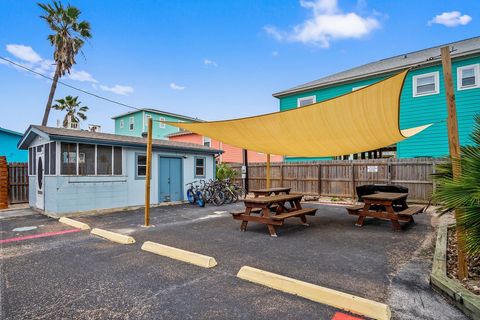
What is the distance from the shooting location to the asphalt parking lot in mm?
2537

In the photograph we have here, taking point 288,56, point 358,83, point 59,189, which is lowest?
point 59,189

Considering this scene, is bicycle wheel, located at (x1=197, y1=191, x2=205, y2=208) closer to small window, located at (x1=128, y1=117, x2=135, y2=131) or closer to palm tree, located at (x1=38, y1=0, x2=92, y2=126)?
palm tree, located at (x1=38, y1=0, x2=92, y2=126)

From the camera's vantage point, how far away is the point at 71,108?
21594 millimetres

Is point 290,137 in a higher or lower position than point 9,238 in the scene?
higher

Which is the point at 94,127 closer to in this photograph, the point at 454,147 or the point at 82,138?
the point at 82,138

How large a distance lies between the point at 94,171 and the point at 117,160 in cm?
85

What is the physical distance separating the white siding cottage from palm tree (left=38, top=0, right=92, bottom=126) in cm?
831

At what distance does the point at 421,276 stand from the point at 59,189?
8936 mm

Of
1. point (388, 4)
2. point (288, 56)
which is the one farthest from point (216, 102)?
point (388, 4)

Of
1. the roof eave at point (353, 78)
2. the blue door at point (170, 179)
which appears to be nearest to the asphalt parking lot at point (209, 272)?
the blue door at point (170, 179)

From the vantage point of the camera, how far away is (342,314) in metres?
2.41

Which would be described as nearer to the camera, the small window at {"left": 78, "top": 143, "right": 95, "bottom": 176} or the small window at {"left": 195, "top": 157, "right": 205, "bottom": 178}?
the small window at {"left": 78, "top": 143, "right": 95, "bottom": 176}

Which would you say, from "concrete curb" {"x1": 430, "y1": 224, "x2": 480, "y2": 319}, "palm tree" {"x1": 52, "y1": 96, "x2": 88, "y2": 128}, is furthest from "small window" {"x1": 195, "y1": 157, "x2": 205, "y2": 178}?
"palm tree" {"x1": 52, "y1": 96, "x2": 88, "y2": 128}

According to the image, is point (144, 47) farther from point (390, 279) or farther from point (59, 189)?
point (390, 279)
